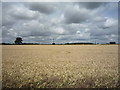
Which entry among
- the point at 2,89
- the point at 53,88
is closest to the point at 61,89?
the point at 53,88

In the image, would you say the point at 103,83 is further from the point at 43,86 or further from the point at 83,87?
the point at 43,86

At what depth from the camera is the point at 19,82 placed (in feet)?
22.2

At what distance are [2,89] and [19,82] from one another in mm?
1076

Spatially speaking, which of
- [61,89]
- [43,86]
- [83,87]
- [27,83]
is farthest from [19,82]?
[83,87]

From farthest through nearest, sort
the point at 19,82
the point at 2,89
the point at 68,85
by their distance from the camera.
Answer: the point at 19,82
the point at 68,85
the point at 2,89

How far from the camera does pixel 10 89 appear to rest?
19.5ft

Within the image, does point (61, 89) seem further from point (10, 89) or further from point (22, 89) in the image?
point (10, 89)

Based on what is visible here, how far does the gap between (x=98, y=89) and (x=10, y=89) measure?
5.14m

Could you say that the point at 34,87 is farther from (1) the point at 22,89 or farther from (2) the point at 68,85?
(2) the point at 68,85

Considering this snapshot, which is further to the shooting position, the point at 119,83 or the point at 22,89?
the point at 119,83

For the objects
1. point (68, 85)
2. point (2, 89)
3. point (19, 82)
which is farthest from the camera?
point (19, 82)

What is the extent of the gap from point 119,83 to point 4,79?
784cm

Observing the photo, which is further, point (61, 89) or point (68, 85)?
point (68, 85)

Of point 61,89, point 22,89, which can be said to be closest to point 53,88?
point 61,89
